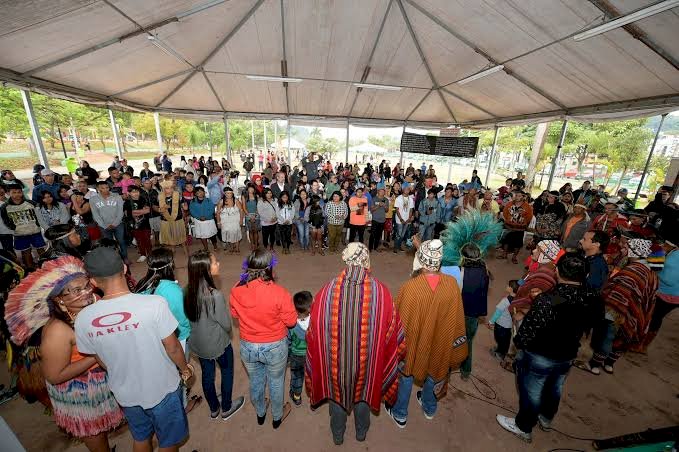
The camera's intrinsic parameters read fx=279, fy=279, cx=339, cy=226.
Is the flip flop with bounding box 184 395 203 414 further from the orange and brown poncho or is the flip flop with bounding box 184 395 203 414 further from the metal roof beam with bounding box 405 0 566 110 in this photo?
the metal roof beam with bounding box 405 0 566 110

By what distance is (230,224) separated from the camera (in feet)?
20.8

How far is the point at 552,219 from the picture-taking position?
5.70 metres

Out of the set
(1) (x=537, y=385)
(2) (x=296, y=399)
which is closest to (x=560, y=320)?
(1) (x=537, y=385)

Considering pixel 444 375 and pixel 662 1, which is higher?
pixel 662 1

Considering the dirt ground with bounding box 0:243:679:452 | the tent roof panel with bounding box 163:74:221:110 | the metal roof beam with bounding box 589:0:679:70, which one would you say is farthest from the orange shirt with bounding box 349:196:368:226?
the tent roof panel with bounding box 163:74:221:110

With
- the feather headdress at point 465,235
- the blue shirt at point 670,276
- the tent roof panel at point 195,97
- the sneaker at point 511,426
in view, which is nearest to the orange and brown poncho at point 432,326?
the sneaker at point 511,426

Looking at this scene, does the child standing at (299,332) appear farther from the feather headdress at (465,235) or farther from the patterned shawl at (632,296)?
the patterned shawl at (632,296)

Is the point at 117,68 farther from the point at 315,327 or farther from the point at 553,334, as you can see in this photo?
the point at 553,334

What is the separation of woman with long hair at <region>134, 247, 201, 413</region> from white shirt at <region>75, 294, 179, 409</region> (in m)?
0.46

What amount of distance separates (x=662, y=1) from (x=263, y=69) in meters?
8.81

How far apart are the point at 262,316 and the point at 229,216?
4.62 meters

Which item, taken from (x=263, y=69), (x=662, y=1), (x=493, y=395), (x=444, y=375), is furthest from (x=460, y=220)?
(x=263, y=69)

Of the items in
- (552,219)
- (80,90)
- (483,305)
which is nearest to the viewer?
(483,305)

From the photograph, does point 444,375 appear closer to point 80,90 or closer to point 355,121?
point 80,90
